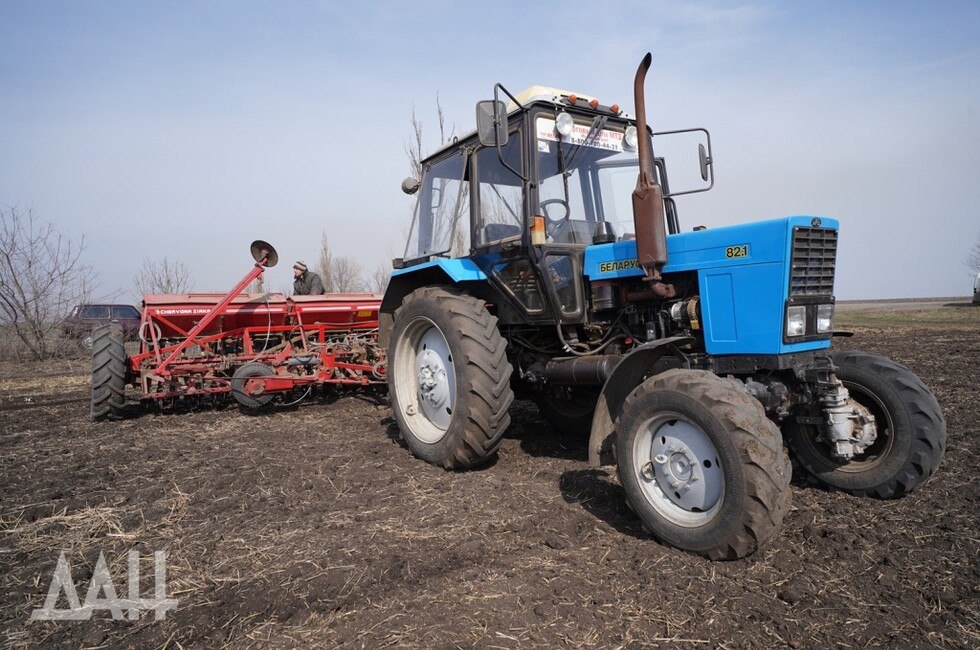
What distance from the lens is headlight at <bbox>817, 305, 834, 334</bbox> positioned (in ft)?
11.0

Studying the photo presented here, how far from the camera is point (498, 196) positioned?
446cm

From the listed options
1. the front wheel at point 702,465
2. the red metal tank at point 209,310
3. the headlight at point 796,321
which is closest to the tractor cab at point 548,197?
the headlight at point 796,321

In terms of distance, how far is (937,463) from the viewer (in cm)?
325

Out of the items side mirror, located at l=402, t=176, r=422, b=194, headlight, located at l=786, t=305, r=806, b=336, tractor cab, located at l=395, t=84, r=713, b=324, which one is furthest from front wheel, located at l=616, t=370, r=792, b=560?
side mirror, located at l=402, t=176, r=422, b=194

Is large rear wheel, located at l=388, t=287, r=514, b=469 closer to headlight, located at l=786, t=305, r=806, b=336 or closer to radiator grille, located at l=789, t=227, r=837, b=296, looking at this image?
headlight, located at l=786, t=305, r=806, b=336

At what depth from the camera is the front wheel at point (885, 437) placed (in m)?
3.26

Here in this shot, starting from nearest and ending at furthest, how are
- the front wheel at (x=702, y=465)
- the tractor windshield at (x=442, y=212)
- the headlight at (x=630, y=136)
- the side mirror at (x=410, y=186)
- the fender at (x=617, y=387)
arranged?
1. the front wheel at (x=702, y=465)
2. the fender at (x=617, y=387)
3. the headlight at (x=630, y=136)
4. the tractor windshield at (x=442, y=212)
5. the side mirror at (x=410, y=186)

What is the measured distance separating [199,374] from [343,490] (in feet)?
10.7

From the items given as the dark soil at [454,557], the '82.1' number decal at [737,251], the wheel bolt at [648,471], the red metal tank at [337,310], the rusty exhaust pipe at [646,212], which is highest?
the rusty exhaust pipe at [646,212]

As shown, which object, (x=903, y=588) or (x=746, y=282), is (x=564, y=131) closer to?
(x=746, y=282)

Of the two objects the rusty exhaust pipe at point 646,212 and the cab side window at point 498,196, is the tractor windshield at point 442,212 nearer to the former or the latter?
the cab side window at point 498,196

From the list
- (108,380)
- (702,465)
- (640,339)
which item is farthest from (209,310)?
(702,465)

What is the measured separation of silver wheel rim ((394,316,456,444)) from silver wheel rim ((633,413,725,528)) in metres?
1.66

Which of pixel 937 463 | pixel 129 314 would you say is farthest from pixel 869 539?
pixel 129 314
